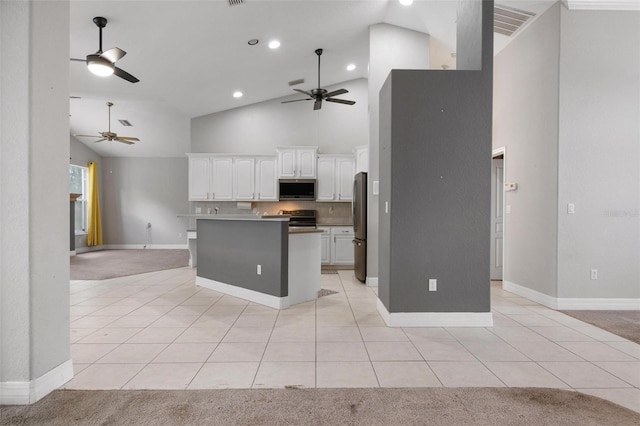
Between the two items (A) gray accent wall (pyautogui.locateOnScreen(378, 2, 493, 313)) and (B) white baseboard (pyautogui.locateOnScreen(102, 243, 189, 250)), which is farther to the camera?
(B) white baseboard (pyautogui.locateOnScreen(102, 243, 189, 250))

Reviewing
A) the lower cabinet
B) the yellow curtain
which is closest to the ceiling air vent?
the lower cabinet

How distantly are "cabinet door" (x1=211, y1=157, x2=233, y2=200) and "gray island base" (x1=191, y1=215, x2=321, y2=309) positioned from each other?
10.2 ft

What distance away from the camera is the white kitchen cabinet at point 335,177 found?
7582mm

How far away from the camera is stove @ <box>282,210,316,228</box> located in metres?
7.47

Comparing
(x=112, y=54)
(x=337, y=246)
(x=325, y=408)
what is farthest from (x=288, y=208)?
(x=325, y=408)

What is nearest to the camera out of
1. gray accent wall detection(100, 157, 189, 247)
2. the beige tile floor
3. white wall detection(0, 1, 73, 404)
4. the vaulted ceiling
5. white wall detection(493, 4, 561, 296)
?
white wall detection(0, 1, 73, 404)

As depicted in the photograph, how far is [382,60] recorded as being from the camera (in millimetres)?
5480

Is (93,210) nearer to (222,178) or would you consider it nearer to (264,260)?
(222,178)

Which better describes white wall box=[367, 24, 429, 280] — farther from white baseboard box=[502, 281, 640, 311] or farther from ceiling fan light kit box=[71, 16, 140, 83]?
ceiling fan light kit box=[71, 16, 140, 83]

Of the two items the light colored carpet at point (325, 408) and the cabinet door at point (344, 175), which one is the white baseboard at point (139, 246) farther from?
the light colored carpet at point (325, 408)

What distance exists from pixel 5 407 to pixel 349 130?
7137mm

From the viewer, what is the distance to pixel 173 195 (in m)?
10.3

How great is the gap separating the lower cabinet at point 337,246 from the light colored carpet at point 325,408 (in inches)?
192

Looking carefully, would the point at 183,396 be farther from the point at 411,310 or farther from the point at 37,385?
the point at 411,310
